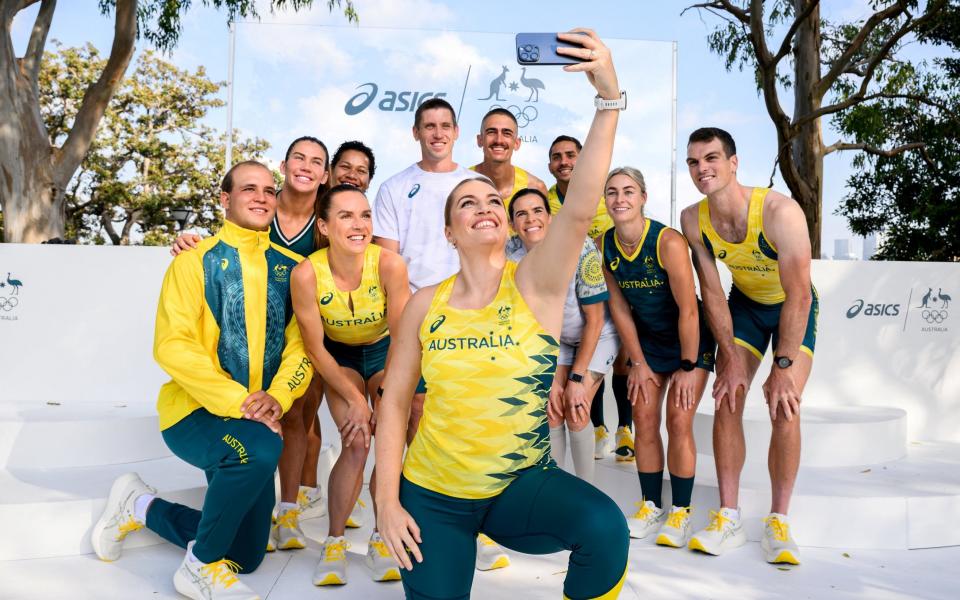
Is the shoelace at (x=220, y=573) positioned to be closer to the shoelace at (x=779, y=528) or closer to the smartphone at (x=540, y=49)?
the smartphone at (x=540, y=49)

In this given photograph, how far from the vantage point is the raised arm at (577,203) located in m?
1.79

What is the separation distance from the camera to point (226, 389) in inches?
109

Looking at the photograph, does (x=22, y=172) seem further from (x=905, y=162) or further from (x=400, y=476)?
(x=905, y=162)

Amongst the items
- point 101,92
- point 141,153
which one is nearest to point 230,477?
point 101,92

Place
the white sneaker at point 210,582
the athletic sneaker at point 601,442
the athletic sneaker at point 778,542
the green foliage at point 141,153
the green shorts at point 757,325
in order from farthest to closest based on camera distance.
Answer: the green foliage at point 141,153, the athletic sneaker at point 601,442, the green shorts at point 757,325, the athletic sneaker at point 778,542, the white sneaker at point 210,582

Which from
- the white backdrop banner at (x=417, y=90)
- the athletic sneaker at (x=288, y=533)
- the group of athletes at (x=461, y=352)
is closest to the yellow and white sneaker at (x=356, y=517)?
the group of athletes at (x=461, y=352)

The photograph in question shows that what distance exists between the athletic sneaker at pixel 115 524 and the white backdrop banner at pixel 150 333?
2078 mm

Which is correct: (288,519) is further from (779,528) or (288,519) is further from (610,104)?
(610,104)

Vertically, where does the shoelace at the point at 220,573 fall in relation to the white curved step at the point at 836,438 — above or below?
below

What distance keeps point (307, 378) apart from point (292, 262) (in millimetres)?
444

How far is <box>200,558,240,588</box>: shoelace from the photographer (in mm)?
2672

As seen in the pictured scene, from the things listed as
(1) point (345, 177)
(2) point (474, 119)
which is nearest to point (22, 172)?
(2) point (474, 119)

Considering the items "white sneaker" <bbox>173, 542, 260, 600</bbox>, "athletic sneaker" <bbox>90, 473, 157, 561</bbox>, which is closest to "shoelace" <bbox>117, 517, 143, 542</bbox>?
"athletic sneaker" <bbox>90, 473, 157, 561</bbox>

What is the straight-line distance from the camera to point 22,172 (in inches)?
416
